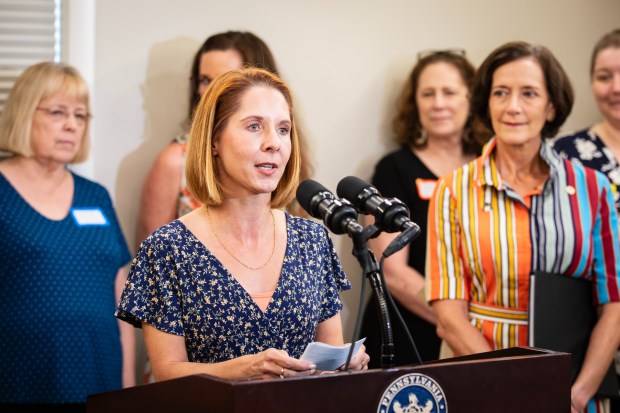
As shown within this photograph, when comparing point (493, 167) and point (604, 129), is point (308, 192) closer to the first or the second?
point (493, 167)

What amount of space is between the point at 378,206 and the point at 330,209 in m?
0.10

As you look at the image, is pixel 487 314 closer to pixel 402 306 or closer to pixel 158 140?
pixel 402 306

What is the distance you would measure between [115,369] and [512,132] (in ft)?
5.91

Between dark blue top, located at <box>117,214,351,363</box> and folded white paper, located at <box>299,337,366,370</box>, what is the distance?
0.32 metres

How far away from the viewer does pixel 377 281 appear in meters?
1.83

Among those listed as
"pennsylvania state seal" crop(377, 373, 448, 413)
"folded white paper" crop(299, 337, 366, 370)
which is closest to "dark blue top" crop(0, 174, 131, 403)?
"folded white paper" crop(299, 337, 366, 370)

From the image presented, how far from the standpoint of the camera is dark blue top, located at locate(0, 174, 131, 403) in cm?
341

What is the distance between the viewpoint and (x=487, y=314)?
2.99 m

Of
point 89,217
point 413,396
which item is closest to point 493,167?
point 413,396

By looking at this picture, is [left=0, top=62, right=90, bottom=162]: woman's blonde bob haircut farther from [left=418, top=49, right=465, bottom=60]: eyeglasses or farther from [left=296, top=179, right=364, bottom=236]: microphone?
[left=296, top=179, right=364, bottom=236]: microphone

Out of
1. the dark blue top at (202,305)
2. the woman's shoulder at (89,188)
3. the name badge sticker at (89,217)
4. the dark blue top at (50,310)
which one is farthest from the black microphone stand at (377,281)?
the woman's shoulder at (89,188)

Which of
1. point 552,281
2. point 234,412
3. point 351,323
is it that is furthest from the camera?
point 351,323

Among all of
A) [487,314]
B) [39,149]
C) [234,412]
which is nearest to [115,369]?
[39,149]

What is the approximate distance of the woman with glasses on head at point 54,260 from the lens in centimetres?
342
